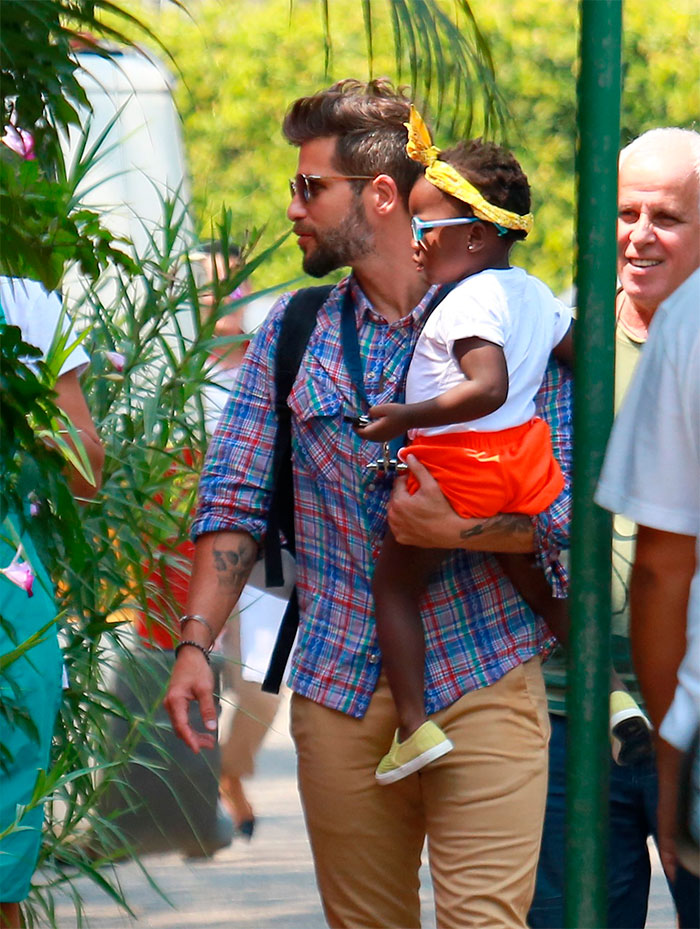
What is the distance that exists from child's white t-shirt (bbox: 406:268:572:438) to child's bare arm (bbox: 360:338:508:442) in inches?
1.0

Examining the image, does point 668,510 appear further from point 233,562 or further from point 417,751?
point 233,562

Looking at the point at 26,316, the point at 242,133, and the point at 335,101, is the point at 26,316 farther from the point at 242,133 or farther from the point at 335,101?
the point at 242,133

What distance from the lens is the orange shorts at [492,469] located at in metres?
2.85

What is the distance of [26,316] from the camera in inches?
104

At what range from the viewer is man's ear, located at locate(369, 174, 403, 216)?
3156 mm

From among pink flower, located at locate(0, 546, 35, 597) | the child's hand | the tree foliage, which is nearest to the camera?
pink flower, located at locate(0, 546, 35, 597)

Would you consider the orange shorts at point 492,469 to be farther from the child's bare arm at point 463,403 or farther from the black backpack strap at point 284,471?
the black backpack strap at point 284,471

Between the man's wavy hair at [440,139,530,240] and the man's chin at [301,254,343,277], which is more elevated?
the man's wavy hair at [440,139,530,240]

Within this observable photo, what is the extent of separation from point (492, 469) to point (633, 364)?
1.81 feet

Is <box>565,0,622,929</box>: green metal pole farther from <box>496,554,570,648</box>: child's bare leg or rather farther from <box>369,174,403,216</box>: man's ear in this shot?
<box>369,174,403,216</box>: man's ear

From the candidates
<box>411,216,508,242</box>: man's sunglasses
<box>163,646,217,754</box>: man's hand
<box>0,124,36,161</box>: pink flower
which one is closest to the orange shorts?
<box>411,216,508,242</box>: man's sunglasses

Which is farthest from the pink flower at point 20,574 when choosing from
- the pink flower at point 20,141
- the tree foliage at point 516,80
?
the tree foliage at point 516,80

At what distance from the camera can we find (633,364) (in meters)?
3.27

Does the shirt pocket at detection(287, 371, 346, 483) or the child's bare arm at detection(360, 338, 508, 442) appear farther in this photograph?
the shirt pocket at detection(287, 371, 346, 483)
